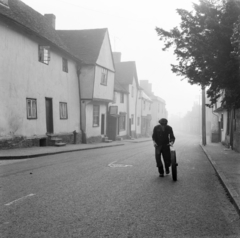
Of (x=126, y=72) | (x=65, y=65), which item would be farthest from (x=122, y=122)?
(x=65, y=65)

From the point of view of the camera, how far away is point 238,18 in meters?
10.5

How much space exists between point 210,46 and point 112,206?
7.36m

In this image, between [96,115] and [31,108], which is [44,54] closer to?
[31,108]

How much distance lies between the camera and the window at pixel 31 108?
17516mm

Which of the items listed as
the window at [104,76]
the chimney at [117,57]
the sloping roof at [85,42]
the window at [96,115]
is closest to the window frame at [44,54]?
the sloping roof at [85,42]

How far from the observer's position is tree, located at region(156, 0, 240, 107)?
10547 millimetres

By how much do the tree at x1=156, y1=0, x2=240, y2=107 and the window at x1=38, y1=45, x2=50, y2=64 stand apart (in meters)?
8.48

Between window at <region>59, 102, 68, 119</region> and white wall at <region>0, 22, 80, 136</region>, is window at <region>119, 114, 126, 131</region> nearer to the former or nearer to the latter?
window at <region>59, 102, 68, 119</region>

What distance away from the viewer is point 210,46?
10836mm

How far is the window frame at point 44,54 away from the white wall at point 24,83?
0.99 feet

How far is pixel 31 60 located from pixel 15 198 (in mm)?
12963

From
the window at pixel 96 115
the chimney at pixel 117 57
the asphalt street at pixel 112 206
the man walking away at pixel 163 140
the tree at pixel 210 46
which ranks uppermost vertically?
the chimney at pixel 117 57

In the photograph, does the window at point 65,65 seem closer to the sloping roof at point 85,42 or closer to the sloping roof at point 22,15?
the sloping roof at point 85,42

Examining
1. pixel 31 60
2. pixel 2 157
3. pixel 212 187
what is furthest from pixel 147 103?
pixel 212 187
